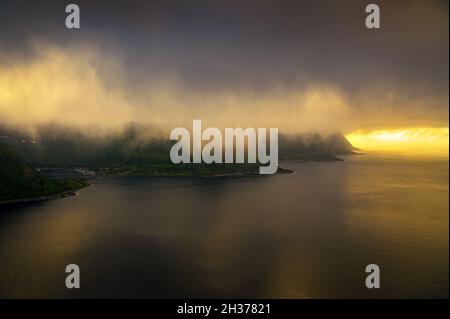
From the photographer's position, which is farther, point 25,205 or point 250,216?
point 25,205

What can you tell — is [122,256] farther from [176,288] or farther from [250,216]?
[250,216]

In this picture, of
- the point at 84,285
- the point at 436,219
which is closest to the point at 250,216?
the point at 436,219

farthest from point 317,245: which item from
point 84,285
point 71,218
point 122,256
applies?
point 71,218

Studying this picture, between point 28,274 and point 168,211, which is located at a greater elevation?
point 168,211

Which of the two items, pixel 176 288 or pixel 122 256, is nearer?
pixel 176 288

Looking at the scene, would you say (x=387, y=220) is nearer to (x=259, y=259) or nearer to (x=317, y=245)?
(x=317, y=245)

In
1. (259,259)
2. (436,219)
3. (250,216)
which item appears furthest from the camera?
(250,216)
